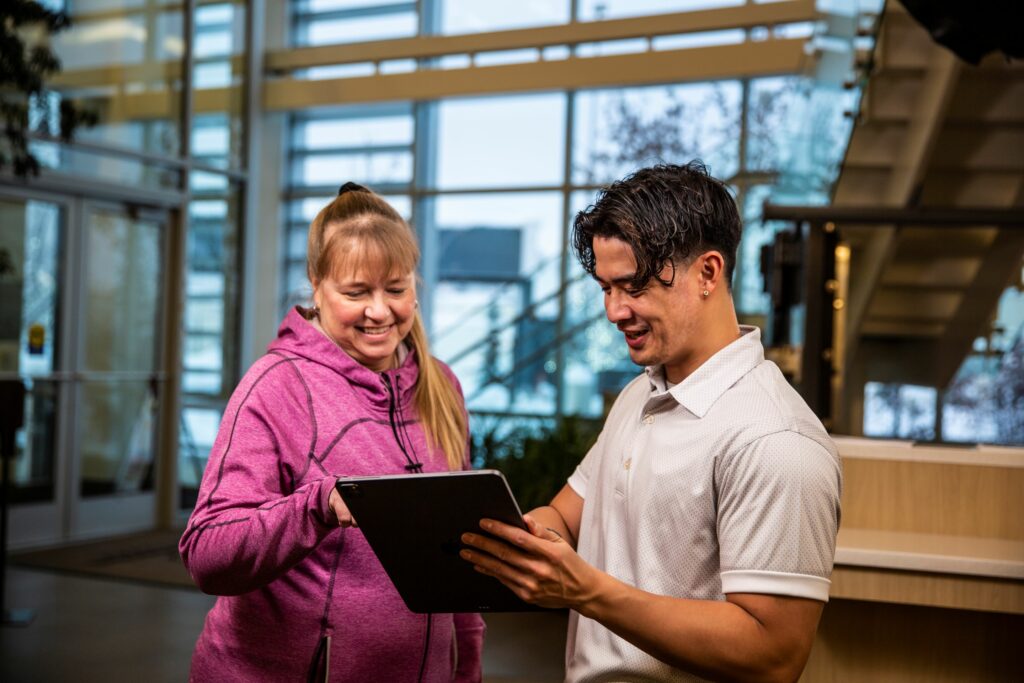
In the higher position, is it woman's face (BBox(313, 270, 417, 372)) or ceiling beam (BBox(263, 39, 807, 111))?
ceiling beam (BBox(263, 39, 807, 111))

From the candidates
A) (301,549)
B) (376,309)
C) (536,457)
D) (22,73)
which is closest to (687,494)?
(301,549)

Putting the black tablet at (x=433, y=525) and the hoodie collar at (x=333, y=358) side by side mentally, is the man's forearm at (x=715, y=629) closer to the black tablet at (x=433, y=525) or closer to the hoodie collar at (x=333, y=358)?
the black tablet at (x=433, y=525)

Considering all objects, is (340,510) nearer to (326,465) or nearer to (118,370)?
(326,465)

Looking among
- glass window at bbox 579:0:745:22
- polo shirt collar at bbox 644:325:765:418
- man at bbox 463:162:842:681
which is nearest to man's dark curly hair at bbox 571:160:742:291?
man at bbox 463:162:842:681

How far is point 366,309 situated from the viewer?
196 centimetres

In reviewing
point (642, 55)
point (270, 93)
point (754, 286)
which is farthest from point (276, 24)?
point (754, 286)

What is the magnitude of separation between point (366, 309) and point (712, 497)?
2.44 ft

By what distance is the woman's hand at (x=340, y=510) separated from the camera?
62.8 inches

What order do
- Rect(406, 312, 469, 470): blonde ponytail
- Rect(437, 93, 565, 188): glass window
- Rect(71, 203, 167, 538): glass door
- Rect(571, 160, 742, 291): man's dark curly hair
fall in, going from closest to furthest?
Rect(571, 160, 742, 291): man's dark curly hair < Rect(406, 312, 469, 470): blonde ponytail < Rect(71, 203, 167, 538): glass door < Rect(437, 93, 565, 188): glass window

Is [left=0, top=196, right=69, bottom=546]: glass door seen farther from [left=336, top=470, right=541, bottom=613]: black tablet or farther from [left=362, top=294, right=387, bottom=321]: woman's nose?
[left=336, top=470, right=541, bottom=613]: black tablet

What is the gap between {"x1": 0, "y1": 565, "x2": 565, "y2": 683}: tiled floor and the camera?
4.78 m

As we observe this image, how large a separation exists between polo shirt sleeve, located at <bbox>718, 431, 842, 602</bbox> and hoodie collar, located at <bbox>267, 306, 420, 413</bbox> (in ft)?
2.48

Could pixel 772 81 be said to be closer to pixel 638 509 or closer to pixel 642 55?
pixel 642 55

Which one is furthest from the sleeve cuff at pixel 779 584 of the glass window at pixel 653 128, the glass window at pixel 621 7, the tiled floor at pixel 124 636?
the glass window at pixel 621 7
